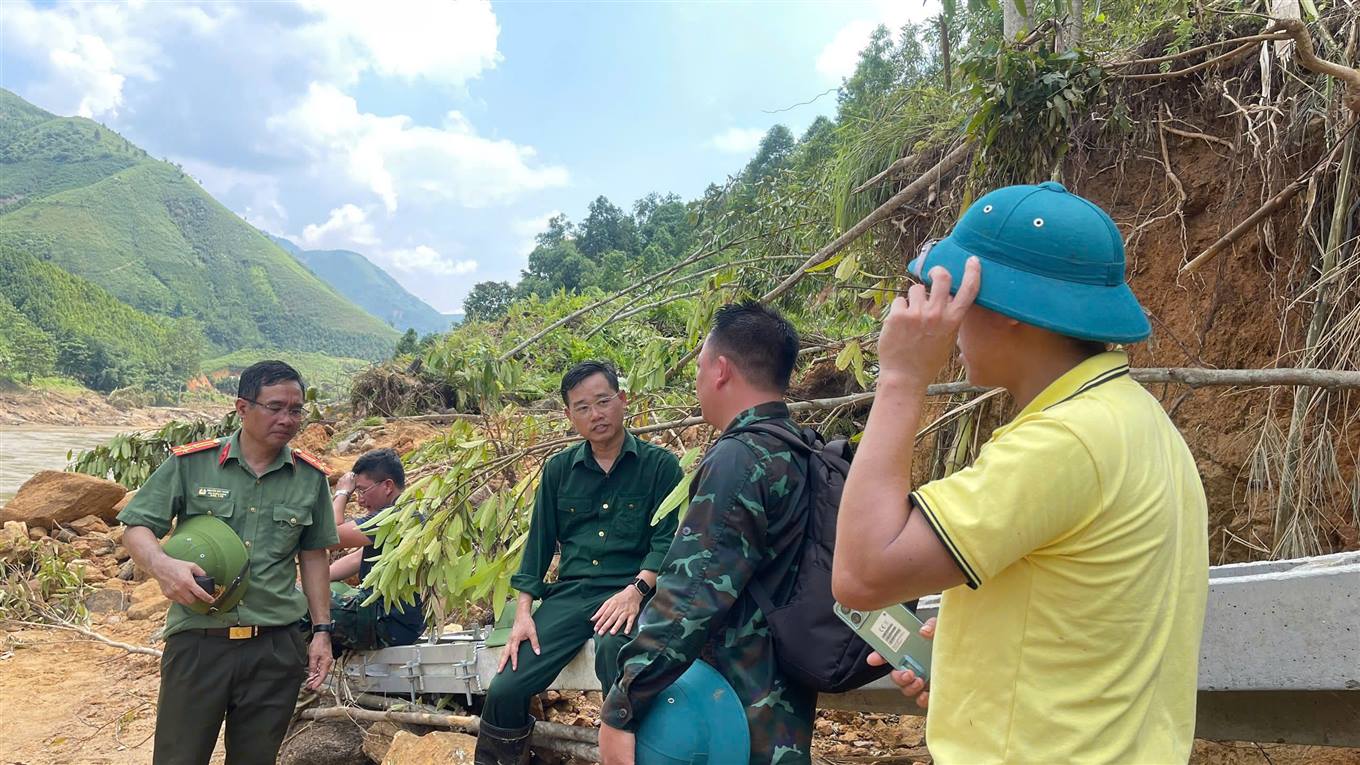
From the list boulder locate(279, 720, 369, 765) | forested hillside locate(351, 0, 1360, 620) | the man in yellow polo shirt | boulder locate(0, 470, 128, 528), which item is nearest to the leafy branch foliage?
boulder locate(0, 470, 128, 528)

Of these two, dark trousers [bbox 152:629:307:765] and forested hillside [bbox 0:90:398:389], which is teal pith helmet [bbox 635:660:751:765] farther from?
forested hillside [bbox 0:90:398:389]

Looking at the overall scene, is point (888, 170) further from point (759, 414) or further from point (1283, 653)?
point (1283, 653)

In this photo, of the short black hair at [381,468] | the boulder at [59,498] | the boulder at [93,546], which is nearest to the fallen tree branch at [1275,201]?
the short black hair at [381,468]

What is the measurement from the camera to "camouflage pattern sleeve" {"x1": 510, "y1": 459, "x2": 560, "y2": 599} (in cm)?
356

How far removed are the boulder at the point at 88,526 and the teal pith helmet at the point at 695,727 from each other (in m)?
11.1

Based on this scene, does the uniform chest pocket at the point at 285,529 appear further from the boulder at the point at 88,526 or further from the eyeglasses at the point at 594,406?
the boulder at the point at 88,526

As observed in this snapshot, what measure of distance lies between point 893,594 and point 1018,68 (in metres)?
3.11

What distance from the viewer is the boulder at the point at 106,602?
910 centimetres

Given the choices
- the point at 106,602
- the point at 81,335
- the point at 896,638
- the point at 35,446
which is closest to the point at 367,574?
the point at 896,638

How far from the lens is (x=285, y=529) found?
381 cm

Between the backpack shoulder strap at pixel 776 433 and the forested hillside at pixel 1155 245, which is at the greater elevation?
the forested hillside at pixel 1155 245

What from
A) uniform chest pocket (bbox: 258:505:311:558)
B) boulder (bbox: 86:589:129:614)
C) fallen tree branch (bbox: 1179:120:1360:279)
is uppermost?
fallen tree branch (bbox: 1179:120:1360:279)

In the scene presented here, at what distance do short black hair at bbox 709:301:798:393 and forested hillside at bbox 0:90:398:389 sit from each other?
246 feet

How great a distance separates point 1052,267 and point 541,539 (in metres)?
2.66
